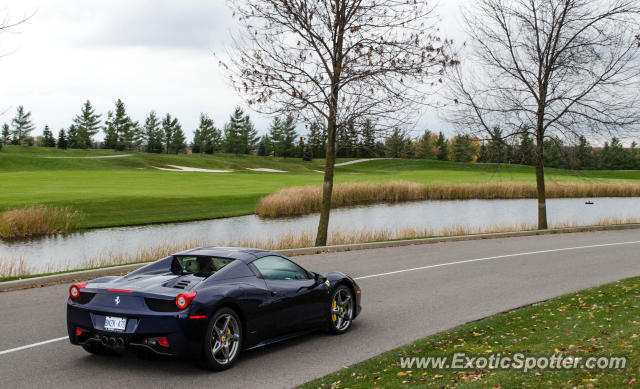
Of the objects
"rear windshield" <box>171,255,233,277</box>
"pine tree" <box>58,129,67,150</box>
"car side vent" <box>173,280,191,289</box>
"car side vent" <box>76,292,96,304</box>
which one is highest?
"pine tree" <box>58,129,67,150</box>

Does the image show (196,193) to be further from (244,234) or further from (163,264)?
(163,264)

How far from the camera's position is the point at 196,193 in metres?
38.4

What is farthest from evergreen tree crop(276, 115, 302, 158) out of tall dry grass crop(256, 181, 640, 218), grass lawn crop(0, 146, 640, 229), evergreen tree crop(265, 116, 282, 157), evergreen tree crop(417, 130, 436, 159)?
tall dry grass crop(256, 181, 640, 218)

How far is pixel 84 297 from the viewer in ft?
22.2

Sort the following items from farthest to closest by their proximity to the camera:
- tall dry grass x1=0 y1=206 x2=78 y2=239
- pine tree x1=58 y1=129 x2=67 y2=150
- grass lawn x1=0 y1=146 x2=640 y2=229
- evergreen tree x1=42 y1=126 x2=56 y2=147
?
evergreen tree x1=42 y1=126 x2=56 y2=147 → pine tree x1=58 y1=129 x2=67 y2=150 → grass lawn x1=0 y1=146 x2=640 y2=229 → tall dry grass x1=0 y1=206 x2=78 y2=239

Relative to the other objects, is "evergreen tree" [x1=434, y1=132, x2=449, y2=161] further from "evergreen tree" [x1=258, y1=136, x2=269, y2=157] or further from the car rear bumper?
the car rear bumper

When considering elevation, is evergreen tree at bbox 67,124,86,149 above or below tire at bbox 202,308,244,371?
above

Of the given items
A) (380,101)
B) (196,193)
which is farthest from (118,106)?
(380,101)

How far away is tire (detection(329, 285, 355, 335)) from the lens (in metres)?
8.53

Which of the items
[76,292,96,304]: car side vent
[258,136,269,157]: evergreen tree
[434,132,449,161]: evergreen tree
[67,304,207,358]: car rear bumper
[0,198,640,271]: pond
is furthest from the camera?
[434,132,449,161]: evergreen tree

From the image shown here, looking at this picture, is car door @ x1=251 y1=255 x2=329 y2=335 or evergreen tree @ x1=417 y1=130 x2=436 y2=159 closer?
car door @ x1=251 y1=255 x2=329 y2=335

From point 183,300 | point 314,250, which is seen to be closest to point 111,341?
point 183,300

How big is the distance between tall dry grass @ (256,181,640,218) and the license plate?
27.9m

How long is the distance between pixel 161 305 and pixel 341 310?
301 cm
